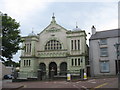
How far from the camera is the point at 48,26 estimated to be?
43375 mm

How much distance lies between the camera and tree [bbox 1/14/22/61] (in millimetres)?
16373

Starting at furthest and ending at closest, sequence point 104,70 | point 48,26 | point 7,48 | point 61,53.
Answer: point 48,26, point 61,53, point 104,70, point 7,48

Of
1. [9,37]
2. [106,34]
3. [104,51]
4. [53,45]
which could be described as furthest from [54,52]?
[9,37]

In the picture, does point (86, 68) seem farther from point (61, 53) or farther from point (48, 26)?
point (48, 26)

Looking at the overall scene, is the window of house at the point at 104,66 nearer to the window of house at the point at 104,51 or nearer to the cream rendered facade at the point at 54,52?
the window of house at the point at 104,51

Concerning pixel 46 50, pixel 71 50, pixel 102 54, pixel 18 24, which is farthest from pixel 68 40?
pixel 18 24

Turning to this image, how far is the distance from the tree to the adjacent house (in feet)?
74.3

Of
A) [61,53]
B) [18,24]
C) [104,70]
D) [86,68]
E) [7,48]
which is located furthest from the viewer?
[61,53]

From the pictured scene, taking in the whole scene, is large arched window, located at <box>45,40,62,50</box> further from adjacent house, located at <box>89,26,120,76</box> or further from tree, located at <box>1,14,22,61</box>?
tree, located at <box>1,14,22,61</box>

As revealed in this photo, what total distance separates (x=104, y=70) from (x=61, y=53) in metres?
10.8

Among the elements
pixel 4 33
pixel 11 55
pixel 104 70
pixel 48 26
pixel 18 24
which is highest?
pixel 48 26

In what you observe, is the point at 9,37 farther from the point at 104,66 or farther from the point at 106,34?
the point at 106,34

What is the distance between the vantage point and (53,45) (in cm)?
4181

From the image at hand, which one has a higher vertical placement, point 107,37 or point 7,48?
point 107,37
